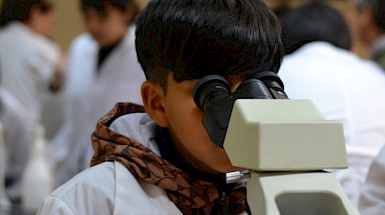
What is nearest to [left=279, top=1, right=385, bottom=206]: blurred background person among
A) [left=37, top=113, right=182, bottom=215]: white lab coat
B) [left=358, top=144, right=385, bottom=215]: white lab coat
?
[left=358, top=144, right=385, bottom=215]: white lab coat

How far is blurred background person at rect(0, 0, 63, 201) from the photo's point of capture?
3059mm

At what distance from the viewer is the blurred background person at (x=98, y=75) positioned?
2217 millimetres

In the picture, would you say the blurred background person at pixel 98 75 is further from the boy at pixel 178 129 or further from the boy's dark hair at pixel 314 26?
the boy at pixel 178 129

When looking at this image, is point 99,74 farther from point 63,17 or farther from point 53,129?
point 63,17

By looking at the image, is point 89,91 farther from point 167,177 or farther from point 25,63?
point 167,177

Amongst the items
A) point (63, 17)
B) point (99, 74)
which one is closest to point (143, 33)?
point (99, 74)

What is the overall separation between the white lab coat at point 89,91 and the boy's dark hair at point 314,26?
A: 0.56 metres

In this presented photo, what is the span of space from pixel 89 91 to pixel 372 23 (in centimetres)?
147

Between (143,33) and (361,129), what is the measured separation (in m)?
1.06

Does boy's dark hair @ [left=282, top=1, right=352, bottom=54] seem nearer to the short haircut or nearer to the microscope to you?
the short haircut

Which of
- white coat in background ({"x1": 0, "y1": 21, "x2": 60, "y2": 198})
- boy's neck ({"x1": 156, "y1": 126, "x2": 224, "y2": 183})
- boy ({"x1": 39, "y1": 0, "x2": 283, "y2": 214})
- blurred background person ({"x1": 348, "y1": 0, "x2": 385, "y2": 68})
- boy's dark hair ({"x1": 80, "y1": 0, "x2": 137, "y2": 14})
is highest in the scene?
boy ({"x1": 39, "y1": 0, "x2": 283, "y2": 214})

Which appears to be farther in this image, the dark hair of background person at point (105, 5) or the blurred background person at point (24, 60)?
the blurred background person at point (24, 60)

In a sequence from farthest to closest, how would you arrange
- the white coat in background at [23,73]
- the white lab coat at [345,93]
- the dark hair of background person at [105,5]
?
the white coat in background at [23,73], the dark hair of background person at [105,5], the white lab coat at [345,93]

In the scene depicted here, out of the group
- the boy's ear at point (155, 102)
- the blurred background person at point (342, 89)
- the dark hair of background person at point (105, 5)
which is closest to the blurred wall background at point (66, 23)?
the dark hair of background person at point (105, 5)
